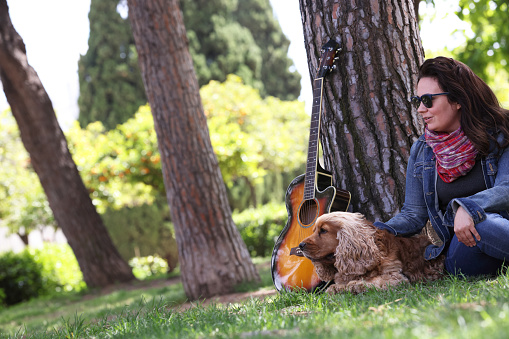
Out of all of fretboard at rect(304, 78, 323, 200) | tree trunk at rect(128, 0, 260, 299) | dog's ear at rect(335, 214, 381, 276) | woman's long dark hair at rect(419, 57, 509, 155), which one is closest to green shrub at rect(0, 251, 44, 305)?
tree trunk at rect(128, 0, 260, 299)

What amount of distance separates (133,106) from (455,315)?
65.3ft

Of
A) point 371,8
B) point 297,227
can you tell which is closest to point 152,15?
point 371,8

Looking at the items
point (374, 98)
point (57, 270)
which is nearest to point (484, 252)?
point (374, 98)

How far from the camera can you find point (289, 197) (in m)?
3.85

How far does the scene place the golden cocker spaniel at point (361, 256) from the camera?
2.94 meters

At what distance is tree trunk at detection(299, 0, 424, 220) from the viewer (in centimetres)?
366

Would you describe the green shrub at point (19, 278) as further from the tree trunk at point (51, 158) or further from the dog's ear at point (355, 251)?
the dog's ear at point (355, 251)

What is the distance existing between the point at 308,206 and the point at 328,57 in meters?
1.07

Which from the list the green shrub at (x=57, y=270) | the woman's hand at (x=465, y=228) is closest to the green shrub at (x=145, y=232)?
the green shrub at (x=57, y=270)

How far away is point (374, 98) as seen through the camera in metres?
3.67

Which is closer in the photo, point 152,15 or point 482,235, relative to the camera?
point 482,235

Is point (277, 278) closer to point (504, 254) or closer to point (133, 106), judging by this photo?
point (504, 254)

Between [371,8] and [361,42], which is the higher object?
[371,8]

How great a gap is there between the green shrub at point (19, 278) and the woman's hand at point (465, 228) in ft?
37.6
